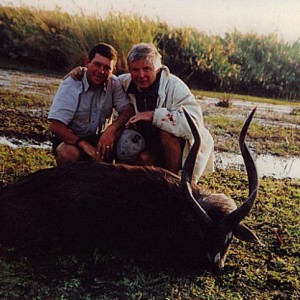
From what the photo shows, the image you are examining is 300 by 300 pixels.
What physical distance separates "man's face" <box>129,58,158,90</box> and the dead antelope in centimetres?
90

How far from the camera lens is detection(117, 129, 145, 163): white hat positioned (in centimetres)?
489

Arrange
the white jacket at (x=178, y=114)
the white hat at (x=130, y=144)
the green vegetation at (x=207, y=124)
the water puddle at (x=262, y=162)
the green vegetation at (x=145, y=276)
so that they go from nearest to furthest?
the green vegetation at (x=145, y=276), the green vegetation at (x=207, y=124), the white jacket at (x=178, y=114), the white hat at (x=130, y=144), the water puddle at (x=262, y=162)

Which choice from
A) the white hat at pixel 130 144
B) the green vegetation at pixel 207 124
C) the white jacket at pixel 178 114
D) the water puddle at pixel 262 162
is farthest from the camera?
the water puddle at pixel 262 162

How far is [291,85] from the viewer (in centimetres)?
1349

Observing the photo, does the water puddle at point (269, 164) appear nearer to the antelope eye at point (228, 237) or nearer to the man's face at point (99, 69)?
the man's face at point (99, 69)

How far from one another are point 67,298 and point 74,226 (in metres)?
0.76

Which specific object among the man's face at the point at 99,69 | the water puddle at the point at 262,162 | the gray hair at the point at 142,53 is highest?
the gray hair at the point at 142,53

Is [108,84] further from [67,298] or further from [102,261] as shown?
[67,298]

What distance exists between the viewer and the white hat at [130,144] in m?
4.89

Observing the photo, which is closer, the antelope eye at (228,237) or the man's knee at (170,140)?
the antelope eye at (228,237)

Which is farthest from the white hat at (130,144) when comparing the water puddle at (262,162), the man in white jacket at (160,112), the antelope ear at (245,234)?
the water puddle at (262,162)

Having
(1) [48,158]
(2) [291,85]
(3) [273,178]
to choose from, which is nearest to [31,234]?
(1) [48,158]

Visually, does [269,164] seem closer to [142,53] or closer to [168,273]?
[142,53]

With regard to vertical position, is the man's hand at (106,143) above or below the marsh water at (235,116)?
above
